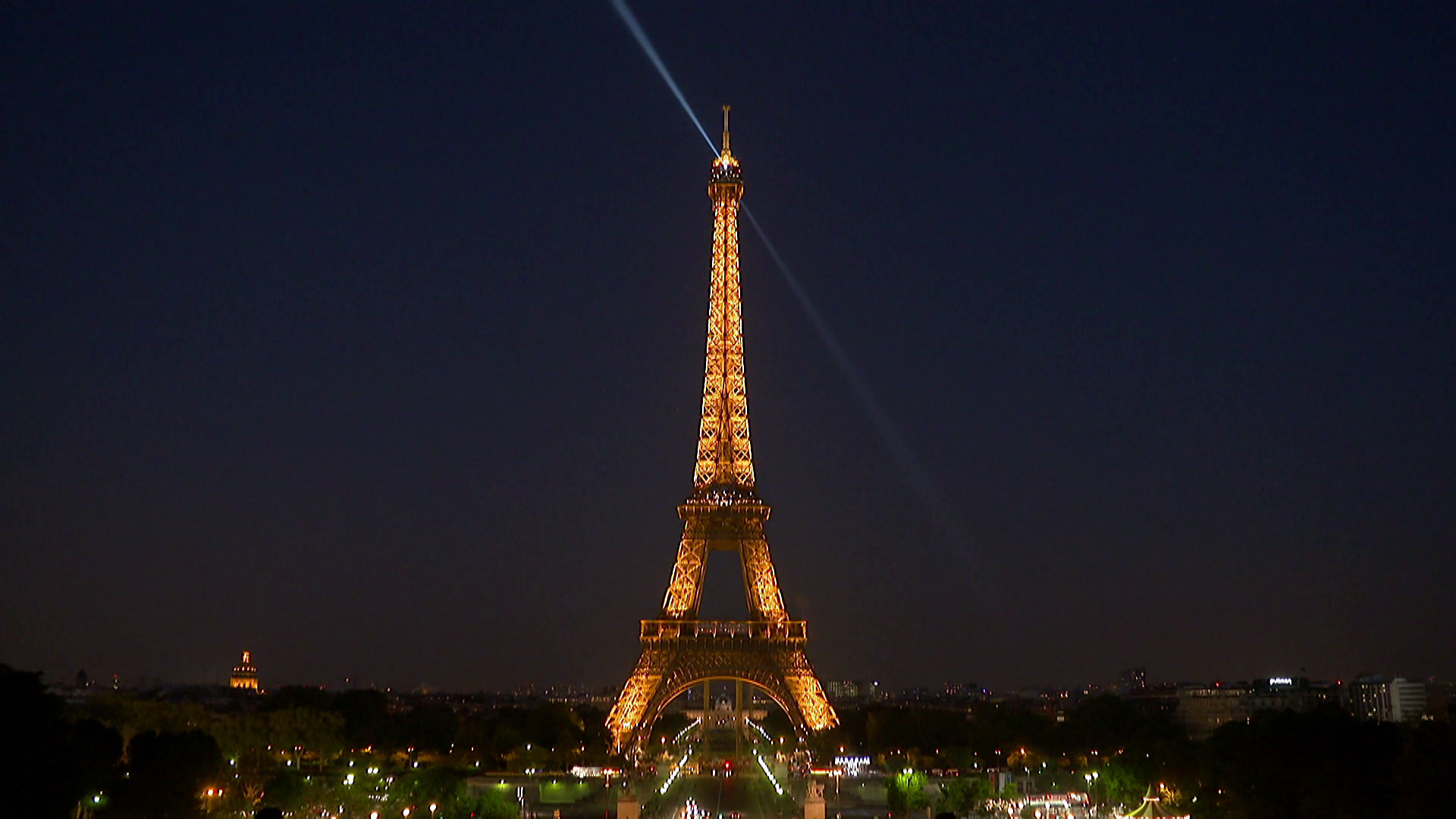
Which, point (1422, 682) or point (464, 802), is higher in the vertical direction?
point (1422, 682)

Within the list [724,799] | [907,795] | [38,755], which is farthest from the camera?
[724,799]

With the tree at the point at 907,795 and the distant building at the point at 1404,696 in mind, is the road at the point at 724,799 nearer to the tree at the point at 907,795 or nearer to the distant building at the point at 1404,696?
the tree at the point at 907,795

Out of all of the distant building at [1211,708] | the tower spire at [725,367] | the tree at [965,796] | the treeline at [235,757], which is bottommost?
the tree at [965,796]

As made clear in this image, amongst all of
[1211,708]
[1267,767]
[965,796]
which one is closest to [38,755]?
[965,796]

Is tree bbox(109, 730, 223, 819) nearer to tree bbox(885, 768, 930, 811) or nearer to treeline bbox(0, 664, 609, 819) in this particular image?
treeline bbox(0, 664, 609, 819)

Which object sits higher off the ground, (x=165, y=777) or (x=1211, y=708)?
(x=1211, y=708)

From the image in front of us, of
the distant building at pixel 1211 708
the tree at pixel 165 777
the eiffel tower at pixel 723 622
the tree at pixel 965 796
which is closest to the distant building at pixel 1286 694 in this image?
the distant building at pixel 1211 708

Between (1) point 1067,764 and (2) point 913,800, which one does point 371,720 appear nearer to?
(1) point 1067,764

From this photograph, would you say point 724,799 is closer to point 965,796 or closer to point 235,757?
point 965,796

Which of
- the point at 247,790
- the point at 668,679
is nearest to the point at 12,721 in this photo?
the point at 247,790
